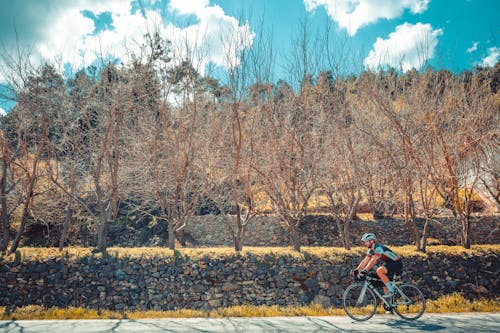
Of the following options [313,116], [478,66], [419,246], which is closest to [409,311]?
[419,246]

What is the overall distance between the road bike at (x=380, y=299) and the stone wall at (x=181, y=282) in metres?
1.97

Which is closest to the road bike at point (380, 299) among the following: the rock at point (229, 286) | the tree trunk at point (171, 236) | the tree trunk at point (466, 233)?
the rock at point (229, 286)

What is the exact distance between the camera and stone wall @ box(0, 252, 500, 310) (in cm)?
907

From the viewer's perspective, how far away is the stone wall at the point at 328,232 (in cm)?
1753

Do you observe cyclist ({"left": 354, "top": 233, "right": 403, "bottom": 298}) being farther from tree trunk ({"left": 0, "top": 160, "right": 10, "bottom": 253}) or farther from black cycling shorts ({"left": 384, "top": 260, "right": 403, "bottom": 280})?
tree trunk ({"left": 0, "top": 160, "right": 10, "bottom": 253})

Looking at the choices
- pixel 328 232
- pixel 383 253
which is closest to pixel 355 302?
pixel 383 253

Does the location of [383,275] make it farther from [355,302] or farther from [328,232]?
[328,232]

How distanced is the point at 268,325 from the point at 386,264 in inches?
104

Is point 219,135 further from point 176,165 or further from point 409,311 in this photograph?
point 409,311

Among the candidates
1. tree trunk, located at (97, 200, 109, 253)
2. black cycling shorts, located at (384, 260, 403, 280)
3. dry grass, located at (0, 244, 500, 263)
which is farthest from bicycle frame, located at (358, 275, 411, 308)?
tree trunk, located at (97, 200, 109, 253)

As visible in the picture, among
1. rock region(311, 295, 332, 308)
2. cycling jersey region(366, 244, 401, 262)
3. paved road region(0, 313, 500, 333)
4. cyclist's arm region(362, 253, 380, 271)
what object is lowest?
rock region(311, 295, 332, 308)

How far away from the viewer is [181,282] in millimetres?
9281

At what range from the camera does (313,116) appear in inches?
464

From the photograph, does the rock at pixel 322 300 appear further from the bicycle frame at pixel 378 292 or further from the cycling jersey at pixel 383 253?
the cycling jersey at pixel 383 253
